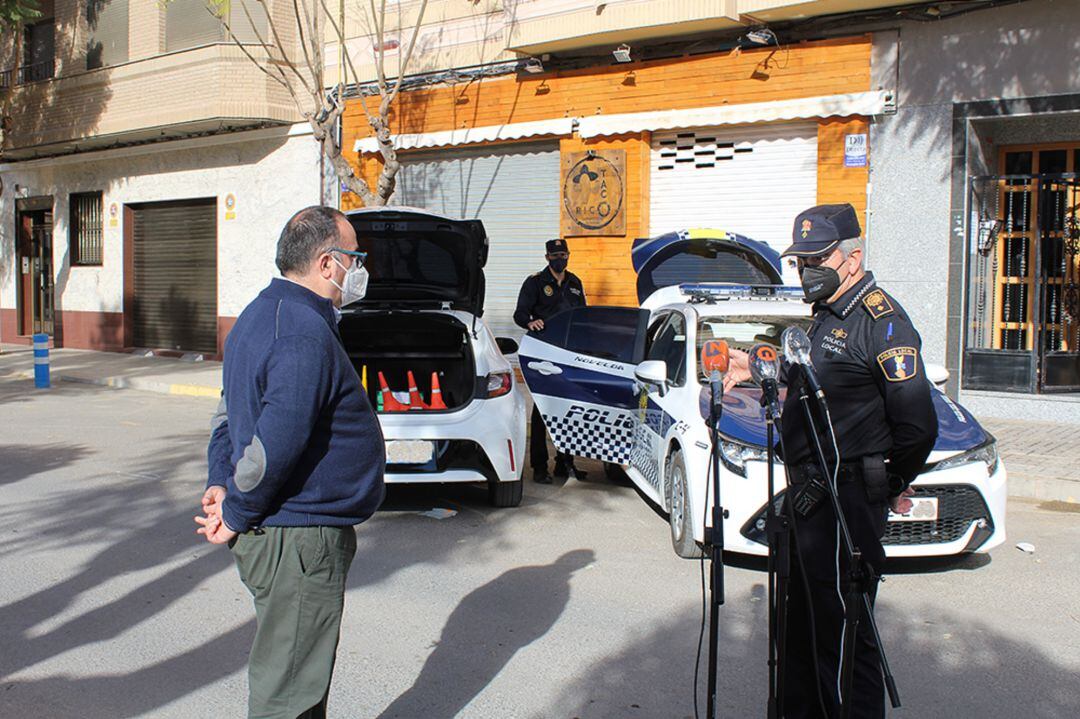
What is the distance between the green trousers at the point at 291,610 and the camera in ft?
9.84

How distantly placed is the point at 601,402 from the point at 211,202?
14.3 meters

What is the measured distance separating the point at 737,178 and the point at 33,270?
17577 mm

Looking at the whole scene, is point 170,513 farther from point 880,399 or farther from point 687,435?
point 880,399

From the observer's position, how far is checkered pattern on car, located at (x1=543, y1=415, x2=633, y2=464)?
7934 millimetres

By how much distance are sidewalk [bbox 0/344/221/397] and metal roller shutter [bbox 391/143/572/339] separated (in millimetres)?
4350

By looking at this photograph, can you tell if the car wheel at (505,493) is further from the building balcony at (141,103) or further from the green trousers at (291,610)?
the building balcony at (141,103)

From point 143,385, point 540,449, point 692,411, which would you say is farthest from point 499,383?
point 143,385

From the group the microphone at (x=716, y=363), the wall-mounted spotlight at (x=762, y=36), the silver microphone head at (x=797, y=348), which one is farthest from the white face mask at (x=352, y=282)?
the wall-mounted spotlight at (x=762, y=36)

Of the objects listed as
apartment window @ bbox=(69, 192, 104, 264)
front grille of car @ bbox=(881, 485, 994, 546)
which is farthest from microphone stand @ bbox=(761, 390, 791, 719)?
apartment window @ bbox=(69, 192, 104, 264)

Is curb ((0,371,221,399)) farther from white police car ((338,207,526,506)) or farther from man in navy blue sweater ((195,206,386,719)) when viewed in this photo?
man in navy blue sweater ((195,206,386,719))

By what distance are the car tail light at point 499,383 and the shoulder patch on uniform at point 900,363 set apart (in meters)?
4.26

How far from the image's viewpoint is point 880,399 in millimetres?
3453

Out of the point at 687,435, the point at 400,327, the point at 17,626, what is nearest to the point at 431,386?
the point at 400,327

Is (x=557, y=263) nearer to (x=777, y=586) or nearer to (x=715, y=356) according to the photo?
(x=715, y=356)
